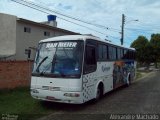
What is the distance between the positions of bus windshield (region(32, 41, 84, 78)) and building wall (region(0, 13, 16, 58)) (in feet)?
53.5

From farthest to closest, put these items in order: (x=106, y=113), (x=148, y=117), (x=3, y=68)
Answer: (x=3, y=68) < (x=106, y=113) < (x=148, y=117)

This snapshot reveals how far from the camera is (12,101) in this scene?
476 inches

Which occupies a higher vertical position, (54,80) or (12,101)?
(54,80)

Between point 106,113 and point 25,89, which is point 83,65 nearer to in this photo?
point 106,113

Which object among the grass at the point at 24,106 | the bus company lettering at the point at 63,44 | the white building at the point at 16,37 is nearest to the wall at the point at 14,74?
the grass at the point at 24,106

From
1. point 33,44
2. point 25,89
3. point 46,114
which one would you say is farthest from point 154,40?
point 46,114

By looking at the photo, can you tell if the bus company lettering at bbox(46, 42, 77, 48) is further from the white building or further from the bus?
the white building

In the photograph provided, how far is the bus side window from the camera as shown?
11.4 m

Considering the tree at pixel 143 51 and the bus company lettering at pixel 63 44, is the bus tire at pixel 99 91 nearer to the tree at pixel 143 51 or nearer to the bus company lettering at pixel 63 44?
the bus company lettering at pixel 63 44

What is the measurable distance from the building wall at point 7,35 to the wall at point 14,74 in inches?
442

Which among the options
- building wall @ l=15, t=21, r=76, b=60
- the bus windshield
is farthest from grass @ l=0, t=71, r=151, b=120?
building wall @ l=15, t=21, r=76, b=60

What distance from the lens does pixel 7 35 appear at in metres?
27.9

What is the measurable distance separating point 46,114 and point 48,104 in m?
1.78

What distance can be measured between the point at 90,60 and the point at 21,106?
3.38 m
